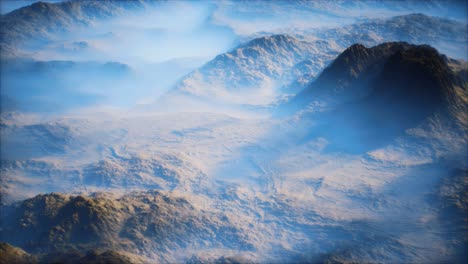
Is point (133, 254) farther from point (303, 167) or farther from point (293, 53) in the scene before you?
point (293, 53)

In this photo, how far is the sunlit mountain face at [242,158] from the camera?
1923 centimetres

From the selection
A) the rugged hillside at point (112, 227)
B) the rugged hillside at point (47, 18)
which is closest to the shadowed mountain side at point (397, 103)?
the rugged hillside at point (112, 227)

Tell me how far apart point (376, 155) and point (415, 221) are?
922 cm

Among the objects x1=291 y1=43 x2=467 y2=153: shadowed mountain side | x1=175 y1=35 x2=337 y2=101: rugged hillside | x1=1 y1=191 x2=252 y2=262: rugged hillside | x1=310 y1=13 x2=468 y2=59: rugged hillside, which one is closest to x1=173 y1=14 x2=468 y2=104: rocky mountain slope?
x1=175 y1=35 x2=337 y2=101: rugged hillside

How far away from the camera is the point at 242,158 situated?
31047 millimetres

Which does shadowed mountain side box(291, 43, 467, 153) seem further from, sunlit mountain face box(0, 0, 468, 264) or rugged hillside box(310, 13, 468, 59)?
rugged hillside box(310, 13, 468, 59)

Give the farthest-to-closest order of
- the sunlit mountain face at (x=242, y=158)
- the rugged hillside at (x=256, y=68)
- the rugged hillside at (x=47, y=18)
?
1. the rugged hillside at (x=47, y=18)
2. the rugged hillside at (x=256, y=68)
3. the sunlit mountain face at (x=242, y=158)

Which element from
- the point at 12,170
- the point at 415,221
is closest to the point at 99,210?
the point at 12,170

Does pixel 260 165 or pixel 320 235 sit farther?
pixel 260 165

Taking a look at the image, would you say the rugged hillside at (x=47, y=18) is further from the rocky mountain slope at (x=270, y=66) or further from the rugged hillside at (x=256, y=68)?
the rocky mountain slope at (x=270, y=66)

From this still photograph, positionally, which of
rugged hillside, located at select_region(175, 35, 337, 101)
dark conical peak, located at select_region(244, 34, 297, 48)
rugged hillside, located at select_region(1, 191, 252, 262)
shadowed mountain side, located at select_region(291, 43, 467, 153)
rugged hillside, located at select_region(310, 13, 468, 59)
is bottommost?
rugged hillside, located at select_region(1, 191, 252, 262)

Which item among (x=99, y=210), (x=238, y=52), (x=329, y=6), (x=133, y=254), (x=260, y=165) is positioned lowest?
(x=133, y=254)

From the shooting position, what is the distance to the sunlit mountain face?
757 inches

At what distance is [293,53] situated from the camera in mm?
59750
